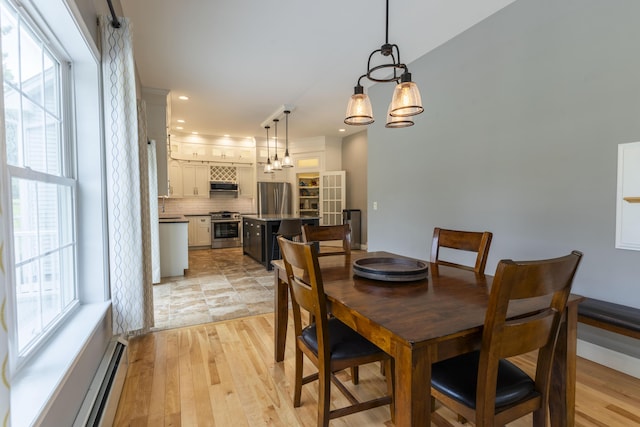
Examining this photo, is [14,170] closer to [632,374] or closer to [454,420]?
[454,420]

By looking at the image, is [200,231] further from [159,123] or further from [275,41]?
[275,41]

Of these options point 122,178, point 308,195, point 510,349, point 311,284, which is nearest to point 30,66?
point 122,178

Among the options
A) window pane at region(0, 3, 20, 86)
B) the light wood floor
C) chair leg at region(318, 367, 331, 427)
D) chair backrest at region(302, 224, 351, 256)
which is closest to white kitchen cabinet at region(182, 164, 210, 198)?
the light wood floor

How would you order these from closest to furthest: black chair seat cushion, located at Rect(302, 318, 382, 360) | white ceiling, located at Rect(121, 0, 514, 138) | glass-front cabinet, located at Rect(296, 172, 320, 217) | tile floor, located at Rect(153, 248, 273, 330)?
black chair seat cushion, located at Rect(302, 318, 382, 360) → white ceiling, located at Rect(121, 0, 514, 138) → tile floor, located at Rect(153, 248, 273, 330) → glass-front cabinet, located at Rect(296, 172, 320, 217)

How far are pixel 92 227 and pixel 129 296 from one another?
542mm

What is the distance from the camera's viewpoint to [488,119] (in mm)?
2807

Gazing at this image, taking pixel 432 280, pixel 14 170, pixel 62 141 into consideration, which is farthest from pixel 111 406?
pixel 432 280

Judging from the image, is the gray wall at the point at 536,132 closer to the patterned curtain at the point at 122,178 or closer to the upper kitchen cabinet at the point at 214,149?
the patterned curtain at the point at 122,178

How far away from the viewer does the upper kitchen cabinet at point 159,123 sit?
14.4 ft

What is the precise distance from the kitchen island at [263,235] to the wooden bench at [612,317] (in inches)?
153

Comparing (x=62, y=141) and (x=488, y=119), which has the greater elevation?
(x=488, y=119)

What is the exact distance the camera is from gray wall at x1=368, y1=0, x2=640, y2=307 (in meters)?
2.04

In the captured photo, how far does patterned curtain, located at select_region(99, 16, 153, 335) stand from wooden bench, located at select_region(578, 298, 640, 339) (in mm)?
2937

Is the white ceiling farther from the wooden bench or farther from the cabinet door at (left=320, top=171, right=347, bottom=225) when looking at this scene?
the cabinet door at (left=320, top=171, right=347, bottom=225)
